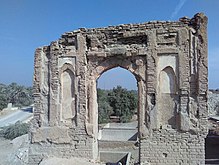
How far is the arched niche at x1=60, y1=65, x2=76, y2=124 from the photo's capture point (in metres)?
7.71

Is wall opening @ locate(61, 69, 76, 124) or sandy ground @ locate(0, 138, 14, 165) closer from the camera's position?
wall opening @ locate(61, 69, 76, 124)

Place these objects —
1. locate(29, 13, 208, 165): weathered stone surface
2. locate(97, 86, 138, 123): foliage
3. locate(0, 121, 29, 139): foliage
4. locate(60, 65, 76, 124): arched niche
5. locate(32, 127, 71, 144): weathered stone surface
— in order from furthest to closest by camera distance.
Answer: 1. locate(97, 86, 138, 123): foliage
2. locate(0, 121, 29, 139): foliage
3. locate(60, 65, 76, 124): arched niche
4. locate(32, 127, 71, 144): weathered stone surface
5. locate(29, 13, 208, 165): weathered stone surface

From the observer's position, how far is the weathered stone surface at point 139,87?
6859mm

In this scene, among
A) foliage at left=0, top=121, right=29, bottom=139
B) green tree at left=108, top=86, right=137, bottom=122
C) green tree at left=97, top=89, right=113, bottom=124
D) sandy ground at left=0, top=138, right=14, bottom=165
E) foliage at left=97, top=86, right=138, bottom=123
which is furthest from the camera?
green tree at left=108, top=86, right=137, bottom=122

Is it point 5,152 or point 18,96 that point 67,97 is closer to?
point 5,152

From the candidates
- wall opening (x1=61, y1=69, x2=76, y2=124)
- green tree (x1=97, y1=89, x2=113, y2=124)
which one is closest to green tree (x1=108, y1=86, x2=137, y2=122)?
green tree (x1=97, y1=89, x2=113, y2=124)

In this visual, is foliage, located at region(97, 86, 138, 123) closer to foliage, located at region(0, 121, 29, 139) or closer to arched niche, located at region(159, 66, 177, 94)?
foliage, located at region(0, 121, 29, 139)

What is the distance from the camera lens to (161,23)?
23.5 feet

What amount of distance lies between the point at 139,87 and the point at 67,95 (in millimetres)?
2397

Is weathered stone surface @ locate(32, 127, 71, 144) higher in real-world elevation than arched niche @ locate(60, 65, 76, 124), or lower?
lower

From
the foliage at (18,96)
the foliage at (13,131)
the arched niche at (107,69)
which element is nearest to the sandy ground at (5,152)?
the foliage at (13,131)

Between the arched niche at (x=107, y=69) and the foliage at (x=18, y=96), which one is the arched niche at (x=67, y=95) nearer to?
the arched niche at (x=107, y=69)

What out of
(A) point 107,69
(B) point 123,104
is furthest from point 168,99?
(B) point 123,104

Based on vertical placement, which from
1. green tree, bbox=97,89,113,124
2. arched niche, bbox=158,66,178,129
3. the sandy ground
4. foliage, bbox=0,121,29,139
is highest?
arched niche, bbox=158,66,178,129
